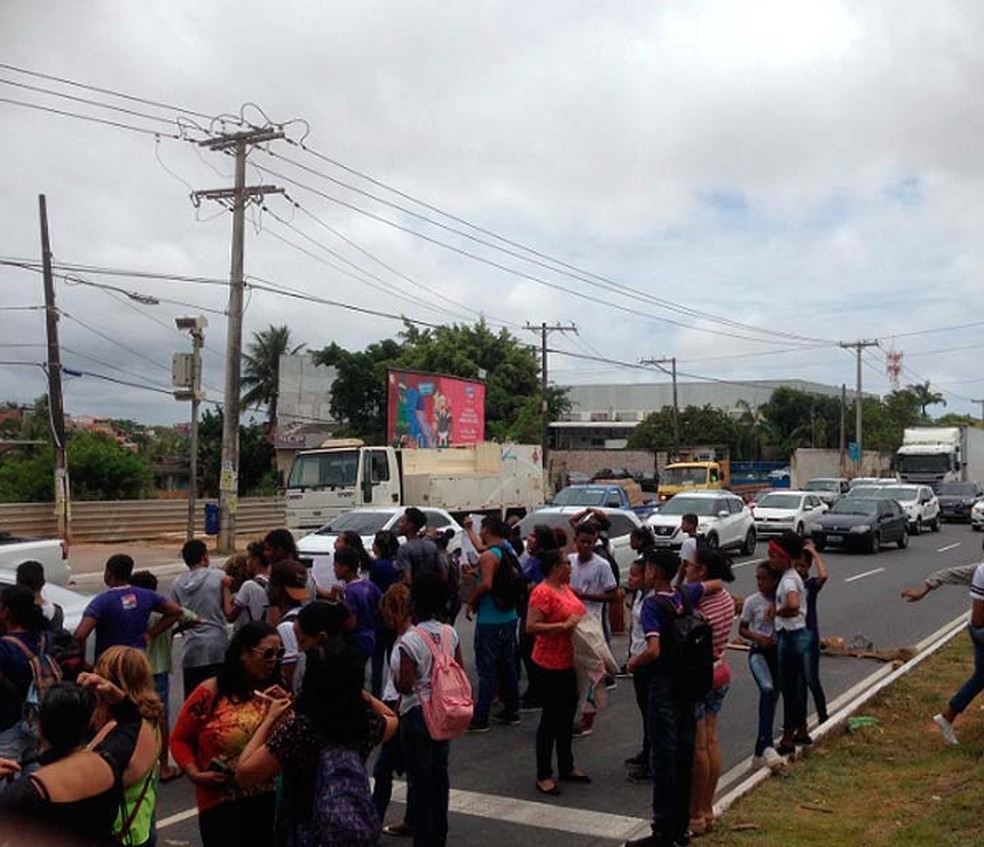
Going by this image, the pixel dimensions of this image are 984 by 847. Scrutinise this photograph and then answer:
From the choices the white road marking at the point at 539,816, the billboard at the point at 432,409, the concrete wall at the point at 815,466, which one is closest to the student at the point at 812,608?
the white road marking at the point at 539,816

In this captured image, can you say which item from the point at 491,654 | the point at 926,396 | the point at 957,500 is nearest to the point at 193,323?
the point at 491,654

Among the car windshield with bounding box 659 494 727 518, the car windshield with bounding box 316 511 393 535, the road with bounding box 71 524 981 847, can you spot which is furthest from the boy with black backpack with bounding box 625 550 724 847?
the car windshield with bounding box 659 494 727 518

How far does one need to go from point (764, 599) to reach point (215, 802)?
477 cm

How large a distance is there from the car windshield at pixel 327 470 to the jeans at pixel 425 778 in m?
19.8

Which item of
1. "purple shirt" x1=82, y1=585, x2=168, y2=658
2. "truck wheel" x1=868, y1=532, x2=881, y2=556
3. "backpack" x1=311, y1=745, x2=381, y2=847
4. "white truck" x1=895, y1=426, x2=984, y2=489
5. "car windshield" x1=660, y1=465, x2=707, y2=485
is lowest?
"truck wheel" x1=868, y1=532, x2=881, y2=556

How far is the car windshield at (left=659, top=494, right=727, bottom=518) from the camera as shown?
25562 millimetres

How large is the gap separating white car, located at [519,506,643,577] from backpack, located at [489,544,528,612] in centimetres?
829

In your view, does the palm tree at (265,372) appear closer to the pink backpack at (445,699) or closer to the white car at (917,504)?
the white car at (917,504)

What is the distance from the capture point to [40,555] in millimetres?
13664

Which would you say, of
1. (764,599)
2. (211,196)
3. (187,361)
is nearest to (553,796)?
(764,599)

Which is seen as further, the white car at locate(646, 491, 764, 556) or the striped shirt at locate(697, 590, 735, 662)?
the white car at locate(646, 491, 764, 556)

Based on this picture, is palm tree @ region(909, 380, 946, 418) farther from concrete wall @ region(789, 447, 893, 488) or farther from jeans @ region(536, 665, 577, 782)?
jeans @ region(536, 665, 577, 782)

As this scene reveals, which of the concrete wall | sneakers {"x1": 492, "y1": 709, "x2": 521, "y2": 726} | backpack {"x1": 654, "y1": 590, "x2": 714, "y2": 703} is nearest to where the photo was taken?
backpack {"x1": 654, "y1": 590, "x2": 714, "y2": 703}

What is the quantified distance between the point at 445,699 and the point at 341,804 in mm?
1612
